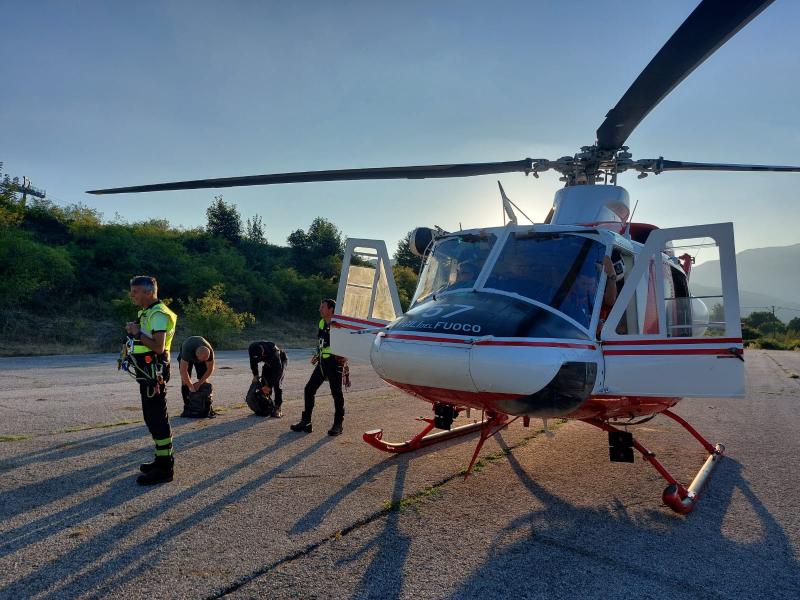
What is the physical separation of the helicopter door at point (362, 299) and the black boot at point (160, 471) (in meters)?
2.02

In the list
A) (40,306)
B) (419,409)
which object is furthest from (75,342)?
(419,409)

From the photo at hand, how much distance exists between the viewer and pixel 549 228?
16.2 ft

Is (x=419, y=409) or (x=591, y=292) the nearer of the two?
(x=591, y=292)

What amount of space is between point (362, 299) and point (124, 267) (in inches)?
1106

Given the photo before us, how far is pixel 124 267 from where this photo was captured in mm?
30109

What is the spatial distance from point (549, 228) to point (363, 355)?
89.6 inches

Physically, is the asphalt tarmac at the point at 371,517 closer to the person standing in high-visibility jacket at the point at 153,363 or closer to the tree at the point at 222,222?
the person standing in high-visibility jacket at the point at 153,363

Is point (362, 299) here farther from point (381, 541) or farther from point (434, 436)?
point (381, 541)

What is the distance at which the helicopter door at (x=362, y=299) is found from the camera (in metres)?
5.96

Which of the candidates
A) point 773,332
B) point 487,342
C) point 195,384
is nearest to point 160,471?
point 195,384

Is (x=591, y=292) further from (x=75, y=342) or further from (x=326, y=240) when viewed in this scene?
(x=326, y=240)

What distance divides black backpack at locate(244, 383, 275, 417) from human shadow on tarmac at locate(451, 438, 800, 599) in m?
4.62

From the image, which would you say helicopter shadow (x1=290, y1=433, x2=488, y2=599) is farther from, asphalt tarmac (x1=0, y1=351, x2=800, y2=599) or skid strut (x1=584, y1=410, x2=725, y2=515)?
skid strut (x1=584, y1=410, x2=725, y2=515)

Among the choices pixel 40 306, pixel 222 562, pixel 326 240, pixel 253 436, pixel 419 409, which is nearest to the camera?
pixel 222 562
